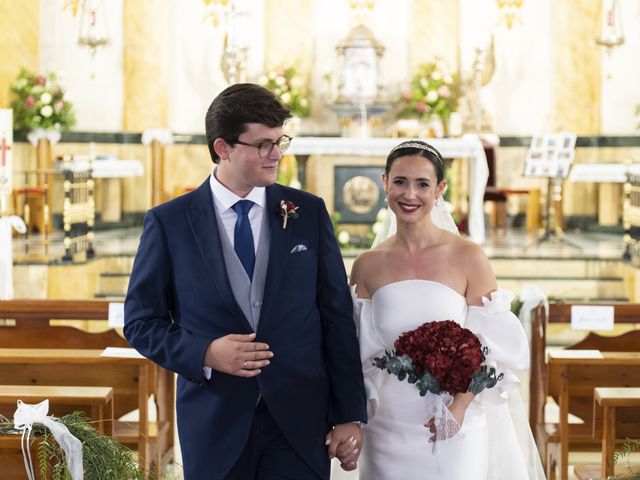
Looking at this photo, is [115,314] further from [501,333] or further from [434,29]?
[434,29]

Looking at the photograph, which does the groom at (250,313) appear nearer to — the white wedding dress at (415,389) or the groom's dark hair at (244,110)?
the groom's dark hair at (244,110)

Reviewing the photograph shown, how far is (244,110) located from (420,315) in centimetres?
92

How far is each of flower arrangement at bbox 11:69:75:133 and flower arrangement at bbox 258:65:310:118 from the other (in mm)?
2430

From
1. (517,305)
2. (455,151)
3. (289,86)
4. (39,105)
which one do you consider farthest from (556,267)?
(39,105)

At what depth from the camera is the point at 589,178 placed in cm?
1248

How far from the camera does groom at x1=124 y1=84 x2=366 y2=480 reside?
9.59 feet

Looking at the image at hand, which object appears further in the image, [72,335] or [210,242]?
[72,335]

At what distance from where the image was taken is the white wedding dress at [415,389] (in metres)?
3.38

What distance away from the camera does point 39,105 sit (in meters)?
12.7

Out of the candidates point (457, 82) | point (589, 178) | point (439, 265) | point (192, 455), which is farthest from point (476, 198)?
point (192, 455)

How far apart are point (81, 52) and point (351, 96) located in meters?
3.54

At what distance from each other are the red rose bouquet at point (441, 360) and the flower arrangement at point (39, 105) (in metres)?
10.2

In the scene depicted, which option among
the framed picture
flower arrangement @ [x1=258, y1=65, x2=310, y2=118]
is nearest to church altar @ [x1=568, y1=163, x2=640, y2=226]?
the framed picture

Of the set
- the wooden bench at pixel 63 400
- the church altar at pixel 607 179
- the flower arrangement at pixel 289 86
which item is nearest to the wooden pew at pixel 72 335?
the wooden bench at pixel 63 400
